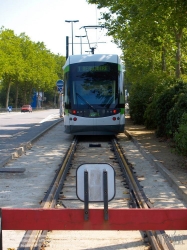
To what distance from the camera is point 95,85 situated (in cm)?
2272

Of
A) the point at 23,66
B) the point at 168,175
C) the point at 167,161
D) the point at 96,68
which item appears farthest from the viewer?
the point at 23,66

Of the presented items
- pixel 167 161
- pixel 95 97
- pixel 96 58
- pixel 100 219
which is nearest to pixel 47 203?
pixel 100 219

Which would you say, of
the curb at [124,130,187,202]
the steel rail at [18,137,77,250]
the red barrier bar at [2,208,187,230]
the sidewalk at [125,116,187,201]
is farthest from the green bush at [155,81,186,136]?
the red barrier bar at [2,208,187,230]

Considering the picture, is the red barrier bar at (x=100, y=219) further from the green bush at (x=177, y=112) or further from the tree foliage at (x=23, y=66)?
the tree foliage at (x=23, y=66)

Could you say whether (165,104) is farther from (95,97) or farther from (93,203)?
(93,203)

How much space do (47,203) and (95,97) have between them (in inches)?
529

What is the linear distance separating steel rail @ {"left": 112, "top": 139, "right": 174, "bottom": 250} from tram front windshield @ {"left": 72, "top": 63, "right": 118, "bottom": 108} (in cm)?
475

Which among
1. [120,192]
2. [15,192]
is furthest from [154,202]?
[15,192]

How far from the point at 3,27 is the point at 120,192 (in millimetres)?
88495

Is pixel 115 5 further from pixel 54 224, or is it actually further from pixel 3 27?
pixel 3 27

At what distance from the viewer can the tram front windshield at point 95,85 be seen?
74.4 feet

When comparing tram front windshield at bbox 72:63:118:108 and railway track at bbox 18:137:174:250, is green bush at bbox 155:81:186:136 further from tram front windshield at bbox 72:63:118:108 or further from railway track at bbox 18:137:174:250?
railway track at bbox 18:137:174:250

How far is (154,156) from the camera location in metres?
16.8

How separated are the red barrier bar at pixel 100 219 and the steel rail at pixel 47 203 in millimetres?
1303
